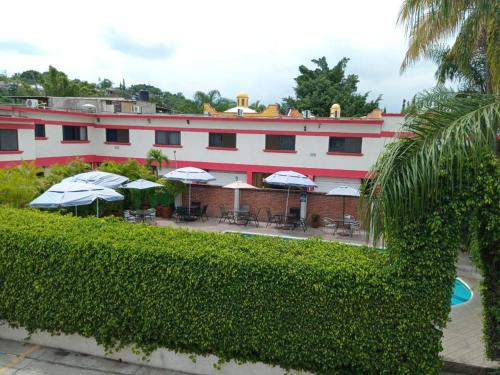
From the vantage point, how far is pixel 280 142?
2609 cm

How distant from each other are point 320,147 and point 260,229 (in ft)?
31.7

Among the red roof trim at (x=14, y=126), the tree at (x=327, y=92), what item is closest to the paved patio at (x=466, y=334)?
the red roof trim at (x=14, y=126)

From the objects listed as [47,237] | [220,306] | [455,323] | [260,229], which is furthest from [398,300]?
[260,229]

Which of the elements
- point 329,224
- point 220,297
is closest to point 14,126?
point 329,224

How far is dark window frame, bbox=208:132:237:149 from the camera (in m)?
27.0

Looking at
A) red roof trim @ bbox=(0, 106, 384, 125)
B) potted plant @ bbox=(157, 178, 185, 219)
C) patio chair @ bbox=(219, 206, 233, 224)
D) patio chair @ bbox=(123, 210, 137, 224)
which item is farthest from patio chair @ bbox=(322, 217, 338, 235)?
patio chair @ bbox=(123, 210, 137, 224)

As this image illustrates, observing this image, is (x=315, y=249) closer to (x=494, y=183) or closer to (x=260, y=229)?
(x=494, y=183)

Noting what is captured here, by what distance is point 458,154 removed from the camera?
5238mm

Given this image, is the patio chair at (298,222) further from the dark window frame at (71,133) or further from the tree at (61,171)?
the dark window frame at (71,133)

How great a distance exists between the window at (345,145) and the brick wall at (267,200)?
739 cm

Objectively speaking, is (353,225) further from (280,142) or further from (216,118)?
(216,118)

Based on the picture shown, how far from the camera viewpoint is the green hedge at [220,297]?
582cm

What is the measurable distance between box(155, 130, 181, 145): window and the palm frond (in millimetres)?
23879

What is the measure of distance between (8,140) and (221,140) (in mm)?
13341
